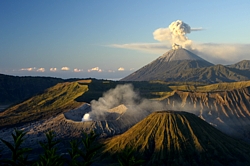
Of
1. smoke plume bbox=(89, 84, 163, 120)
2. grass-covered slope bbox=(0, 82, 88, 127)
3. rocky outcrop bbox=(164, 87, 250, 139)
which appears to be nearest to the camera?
smoke plume bbox=(89, 84, 163, 120)

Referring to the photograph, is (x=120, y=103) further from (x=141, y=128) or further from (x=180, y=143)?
(x=180, y=143)

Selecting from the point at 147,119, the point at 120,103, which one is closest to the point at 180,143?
the point at 147,119

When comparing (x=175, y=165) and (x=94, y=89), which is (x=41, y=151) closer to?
(x=175, y=165)

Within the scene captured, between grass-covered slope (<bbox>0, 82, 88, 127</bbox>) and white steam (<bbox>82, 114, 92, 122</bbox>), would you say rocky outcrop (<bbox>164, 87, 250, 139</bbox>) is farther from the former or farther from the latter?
white steam (<bbox>82, 114, 92, 122</bbox>)

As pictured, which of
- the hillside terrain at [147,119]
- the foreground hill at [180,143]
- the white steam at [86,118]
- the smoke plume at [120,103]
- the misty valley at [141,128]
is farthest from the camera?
the smoke plume at [120,103]

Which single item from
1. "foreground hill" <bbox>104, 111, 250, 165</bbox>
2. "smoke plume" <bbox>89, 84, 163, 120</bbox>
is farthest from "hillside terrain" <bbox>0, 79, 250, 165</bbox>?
"smoke plume" <bbox>89, 84, 163, 120</bbox>

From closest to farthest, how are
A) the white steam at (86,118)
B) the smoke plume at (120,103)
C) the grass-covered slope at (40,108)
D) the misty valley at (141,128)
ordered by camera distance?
the misty valley at (141,128)
the white steam at (86,118)
the smoke plume at (120,103)
the grass-covered slope at (40,108)

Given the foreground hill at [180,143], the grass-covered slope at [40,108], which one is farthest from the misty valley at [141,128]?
the grass-covered slope at [40,108]

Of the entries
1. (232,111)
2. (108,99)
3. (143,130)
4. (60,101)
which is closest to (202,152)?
(143,130)

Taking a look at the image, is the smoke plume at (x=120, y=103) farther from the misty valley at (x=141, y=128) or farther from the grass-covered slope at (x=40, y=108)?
the grass-covered slope at (x=40, y=108)
